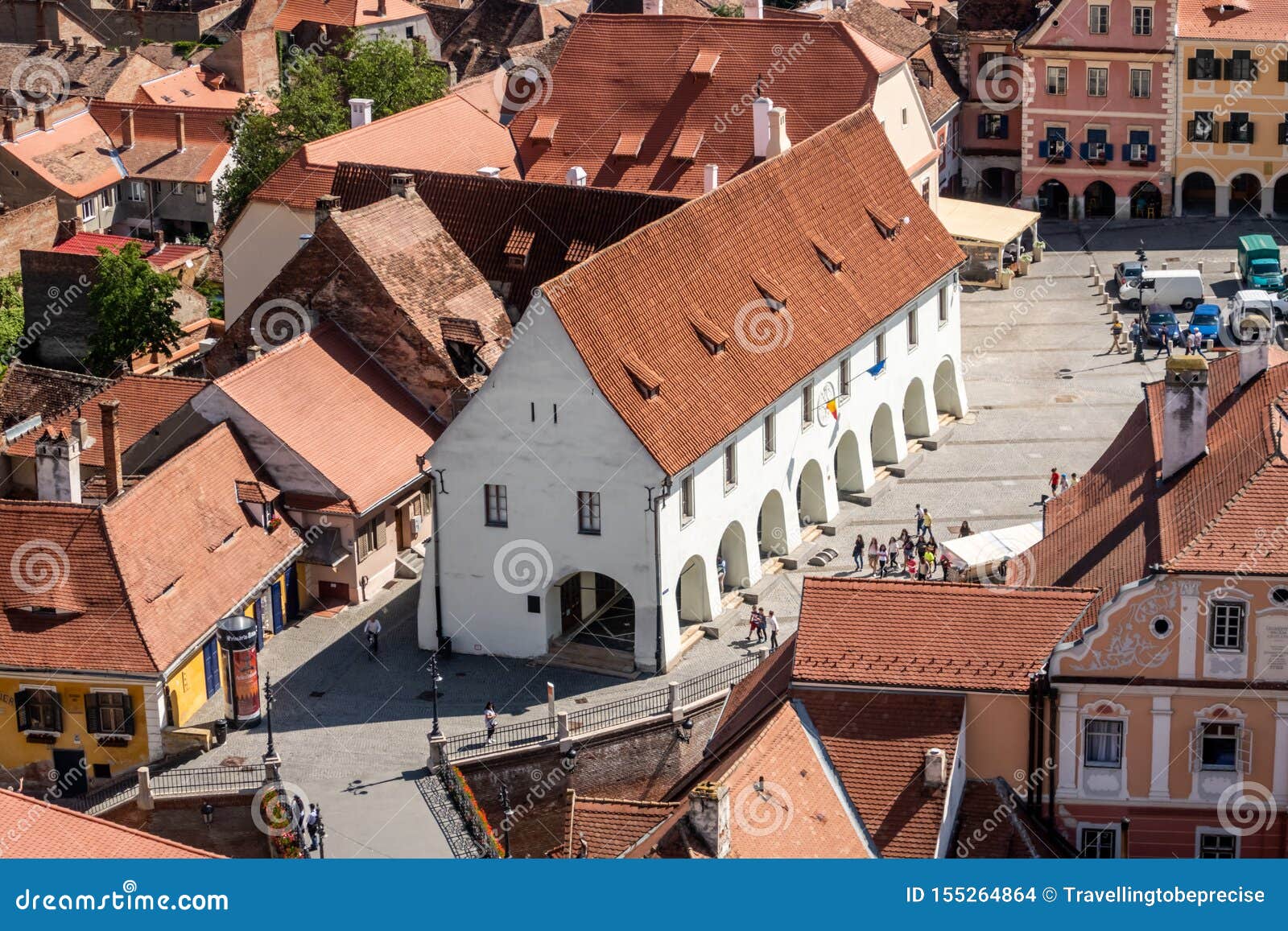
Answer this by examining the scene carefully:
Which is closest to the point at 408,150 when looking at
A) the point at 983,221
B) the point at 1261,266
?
the point at 983,221

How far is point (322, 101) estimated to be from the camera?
118 metres

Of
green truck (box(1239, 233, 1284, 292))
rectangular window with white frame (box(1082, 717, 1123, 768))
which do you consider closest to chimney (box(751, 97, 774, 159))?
green truck (box(1239, 233, 1284, 292))

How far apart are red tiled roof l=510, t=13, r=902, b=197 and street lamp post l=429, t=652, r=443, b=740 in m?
32.1

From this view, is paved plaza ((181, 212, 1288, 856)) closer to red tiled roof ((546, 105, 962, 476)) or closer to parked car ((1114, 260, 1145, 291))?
parked car ((1114, 260, 1145, 291))

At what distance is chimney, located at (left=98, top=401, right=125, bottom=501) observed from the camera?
8044 cm

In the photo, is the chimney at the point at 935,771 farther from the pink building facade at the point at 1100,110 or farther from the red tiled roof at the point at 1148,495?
the pink building facade at the point at 1100,110

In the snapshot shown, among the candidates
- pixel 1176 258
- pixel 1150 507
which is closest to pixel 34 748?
pixel 1150 507

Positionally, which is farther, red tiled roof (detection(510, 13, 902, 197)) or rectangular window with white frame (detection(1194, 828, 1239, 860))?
red tiled roof (detection(510, 13, 902, 197))

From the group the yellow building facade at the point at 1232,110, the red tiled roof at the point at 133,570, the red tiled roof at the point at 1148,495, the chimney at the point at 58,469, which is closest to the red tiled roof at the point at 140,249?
the chimney at the point at 58,469

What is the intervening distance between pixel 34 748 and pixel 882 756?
2691 cm

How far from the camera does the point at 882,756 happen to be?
6116 cm

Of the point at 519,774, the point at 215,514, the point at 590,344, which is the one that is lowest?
the point at 519,774

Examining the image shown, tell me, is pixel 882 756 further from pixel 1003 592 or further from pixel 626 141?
pixel 626 141

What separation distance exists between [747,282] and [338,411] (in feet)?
46.6
